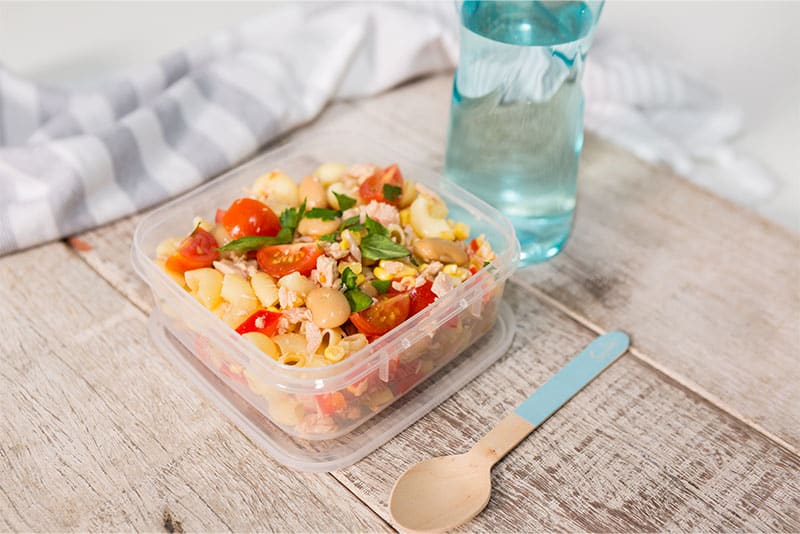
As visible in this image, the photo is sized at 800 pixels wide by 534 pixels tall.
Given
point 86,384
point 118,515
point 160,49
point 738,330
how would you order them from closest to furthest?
point 118,515, point 86,384, point 738,330, point 160,49

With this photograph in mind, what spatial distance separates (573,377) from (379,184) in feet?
0.84

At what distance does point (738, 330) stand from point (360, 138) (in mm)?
437

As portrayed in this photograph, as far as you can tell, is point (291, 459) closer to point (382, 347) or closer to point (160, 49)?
point (382, 347)

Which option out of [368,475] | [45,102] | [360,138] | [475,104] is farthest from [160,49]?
[368,475]

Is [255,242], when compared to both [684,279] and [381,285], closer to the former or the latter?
[381,285]

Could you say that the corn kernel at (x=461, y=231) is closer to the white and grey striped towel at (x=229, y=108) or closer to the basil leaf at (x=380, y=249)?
the basil leaf at (x=380, y=249)

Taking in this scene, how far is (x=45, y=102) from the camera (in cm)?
112

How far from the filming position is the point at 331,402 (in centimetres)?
70

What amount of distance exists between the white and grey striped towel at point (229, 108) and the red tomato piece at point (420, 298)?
40 cm

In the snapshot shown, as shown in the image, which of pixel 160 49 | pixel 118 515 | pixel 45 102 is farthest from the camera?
pixel 160 49

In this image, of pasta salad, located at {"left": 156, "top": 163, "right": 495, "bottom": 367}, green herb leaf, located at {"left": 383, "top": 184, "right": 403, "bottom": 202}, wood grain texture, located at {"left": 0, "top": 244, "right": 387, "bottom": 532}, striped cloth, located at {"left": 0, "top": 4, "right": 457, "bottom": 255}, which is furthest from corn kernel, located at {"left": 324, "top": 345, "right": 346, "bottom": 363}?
striped cloth, located at {"left": 0, "top": 4, "right": 457, "bottom": 255}

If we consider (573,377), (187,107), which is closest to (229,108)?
(187,107)

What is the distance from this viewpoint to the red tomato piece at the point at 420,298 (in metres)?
0.75

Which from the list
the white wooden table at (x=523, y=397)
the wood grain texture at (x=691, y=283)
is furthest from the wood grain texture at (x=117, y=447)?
the wood grain texture at (x=691, y=283)
